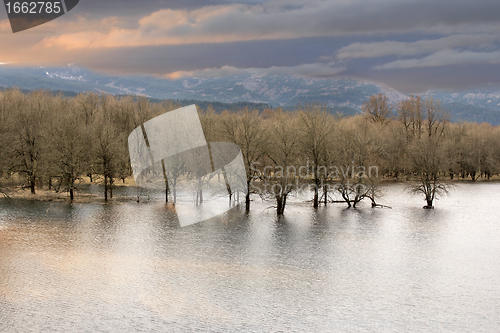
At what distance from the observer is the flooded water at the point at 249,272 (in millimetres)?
20516

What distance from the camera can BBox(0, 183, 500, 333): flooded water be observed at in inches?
808

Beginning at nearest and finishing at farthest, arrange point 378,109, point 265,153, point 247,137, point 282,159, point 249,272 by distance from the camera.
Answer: point 249,272
point 282,159
point 265,153
point 247,137
point 378,109

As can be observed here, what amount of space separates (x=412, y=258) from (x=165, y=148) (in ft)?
123

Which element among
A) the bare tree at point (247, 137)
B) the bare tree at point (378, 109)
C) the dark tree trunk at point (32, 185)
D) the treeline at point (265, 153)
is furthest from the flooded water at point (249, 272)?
the bare tree at point (378, 109)

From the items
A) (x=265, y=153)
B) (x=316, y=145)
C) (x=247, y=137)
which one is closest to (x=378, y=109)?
(x=316, y=145)

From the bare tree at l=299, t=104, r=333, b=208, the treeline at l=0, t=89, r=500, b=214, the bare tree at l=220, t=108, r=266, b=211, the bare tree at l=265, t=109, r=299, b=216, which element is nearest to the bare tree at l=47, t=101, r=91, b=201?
the treeline at l=0, t=89, r=500, b=214

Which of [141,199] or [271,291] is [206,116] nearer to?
[141,199]

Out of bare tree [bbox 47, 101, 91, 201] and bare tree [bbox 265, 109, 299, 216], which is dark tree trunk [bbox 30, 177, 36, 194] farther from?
bare tree [bbox 265, 109, 299, 216]

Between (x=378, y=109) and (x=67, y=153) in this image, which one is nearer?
(x=67, y=153)

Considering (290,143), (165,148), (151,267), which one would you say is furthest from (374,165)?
(151,267)

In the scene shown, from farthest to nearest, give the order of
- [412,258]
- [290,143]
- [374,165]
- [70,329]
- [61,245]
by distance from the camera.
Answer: [374,165] → [290,143] → [61,245] → [412,258] → [70,329]

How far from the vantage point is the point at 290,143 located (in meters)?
47.1

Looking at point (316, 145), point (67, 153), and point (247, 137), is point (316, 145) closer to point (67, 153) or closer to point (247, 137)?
point (247, 137)

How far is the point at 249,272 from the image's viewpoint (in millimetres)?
26969
